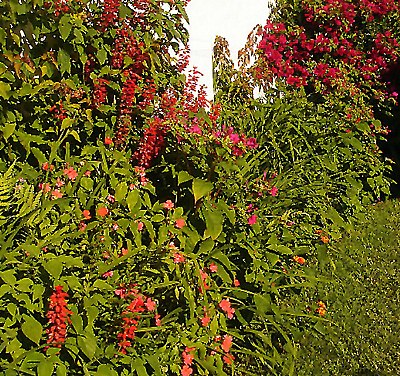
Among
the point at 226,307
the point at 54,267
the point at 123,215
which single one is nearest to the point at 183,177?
the point at 123,215

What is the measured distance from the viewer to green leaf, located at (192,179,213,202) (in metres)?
3.20

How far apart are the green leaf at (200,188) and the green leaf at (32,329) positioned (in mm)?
963

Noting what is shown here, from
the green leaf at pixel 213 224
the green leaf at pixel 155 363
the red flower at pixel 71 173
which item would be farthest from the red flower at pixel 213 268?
the red flower at pixel 71 173

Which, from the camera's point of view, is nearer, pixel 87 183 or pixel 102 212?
pixel 102 212

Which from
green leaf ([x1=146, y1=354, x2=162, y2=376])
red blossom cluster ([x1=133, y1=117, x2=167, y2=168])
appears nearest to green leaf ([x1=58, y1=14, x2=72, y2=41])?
red blossom cluster ([x1=133, y1=117, x2=167, y2=168])

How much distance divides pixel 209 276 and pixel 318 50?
3.56 metres

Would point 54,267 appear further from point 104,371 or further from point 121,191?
point 121,191

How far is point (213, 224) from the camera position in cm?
323

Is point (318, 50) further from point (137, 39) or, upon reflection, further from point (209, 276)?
point (209, 276)

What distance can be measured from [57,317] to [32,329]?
10 cm

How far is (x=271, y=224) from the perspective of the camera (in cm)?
364

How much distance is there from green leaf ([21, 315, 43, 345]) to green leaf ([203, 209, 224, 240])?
0.96 metres

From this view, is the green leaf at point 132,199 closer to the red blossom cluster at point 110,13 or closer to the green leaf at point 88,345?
the green leaf at point 88,345

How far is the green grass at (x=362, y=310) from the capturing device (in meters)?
3.72
